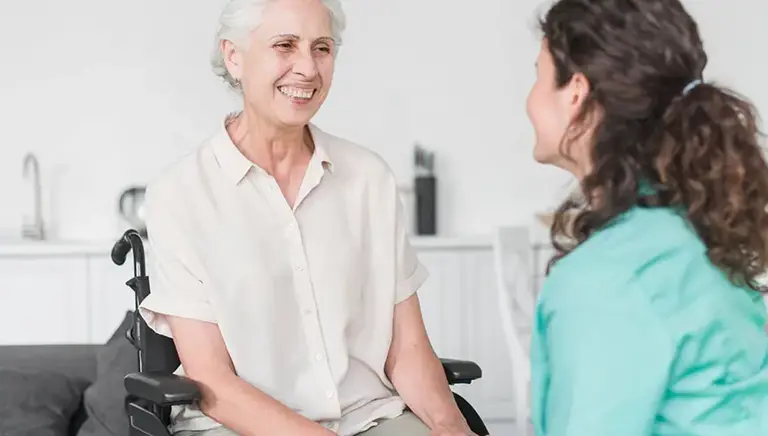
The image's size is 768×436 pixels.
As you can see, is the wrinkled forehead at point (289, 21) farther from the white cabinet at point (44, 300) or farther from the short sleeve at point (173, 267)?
the white cabinet at point (44, 300)

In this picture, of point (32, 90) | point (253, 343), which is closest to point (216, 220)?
point (253, 343)

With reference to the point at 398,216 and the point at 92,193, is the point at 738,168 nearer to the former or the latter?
the point at 398,216

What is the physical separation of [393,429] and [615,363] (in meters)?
0.72

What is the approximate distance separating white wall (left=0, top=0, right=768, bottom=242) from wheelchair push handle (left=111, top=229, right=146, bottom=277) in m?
1.80

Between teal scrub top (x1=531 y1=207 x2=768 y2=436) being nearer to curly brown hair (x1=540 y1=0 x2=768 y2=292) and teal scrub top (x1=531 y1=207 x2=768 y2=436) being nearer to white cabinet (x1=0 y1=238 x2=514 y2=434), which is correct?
curly brown hair (x1=540 y1=0 x2=768 y2=292)

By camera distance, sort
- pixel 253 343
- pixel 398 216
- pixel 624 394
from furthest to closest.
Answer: pixel 398 216 → pixel 253 343 → pixel 624 394

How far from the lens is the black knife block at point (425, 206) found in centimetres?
371

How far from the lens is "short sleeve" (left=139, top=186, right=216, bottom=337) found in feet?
5.91

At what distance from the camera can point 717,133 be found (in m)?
1.31

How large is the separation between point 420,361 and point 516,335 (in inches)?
42.9

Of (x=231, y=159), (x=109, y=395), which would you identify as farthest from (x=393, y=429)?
(x=109, y=395)

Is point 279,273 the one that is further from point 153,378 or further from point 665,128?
point 665,128

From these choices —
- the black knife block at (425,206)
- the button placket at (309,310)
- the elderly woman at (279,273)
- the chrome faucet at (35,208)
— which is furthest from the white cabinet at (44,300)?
the button placket at (309,310)

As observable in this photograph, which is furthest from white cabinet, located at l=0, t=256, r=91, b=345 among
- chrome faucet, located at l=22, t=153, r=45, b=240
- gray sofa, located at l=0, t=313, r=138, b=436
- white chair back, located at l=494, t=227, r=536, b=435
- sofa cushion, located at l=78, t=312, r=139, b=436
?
white chair back, located at l=494, t=227, r=536, b=435
